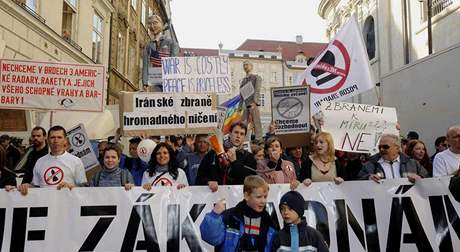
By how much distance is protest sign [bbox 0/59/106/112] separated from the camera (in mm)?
7082

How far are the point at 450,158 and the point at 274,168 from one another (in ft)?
5.98

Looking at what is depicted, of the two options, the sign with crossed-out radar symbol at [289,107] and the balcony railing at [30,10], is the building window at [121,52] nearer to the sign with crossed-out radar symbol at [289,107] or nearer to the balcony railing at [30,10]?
the balcony railing at [30,10]

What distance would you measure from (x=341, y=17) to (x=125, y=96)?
95.8ft

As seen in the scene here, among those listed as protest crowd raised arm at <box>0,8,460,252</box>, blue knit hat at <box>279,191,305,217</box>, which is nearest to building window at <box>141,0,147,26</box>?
protest crowd raised arm at <box>0,8,460,252</box>

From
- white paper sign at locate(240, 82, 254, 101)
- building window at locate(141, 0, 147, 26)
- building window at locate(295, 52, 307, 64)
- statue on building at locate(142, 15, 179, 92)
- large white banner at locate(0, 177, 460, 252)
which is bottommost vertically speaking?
large white banner at locate(0, 177, 460, 252)

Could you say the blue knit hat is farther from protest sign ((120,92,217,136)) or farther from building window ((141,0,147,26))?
building window ((141,0,147,26))

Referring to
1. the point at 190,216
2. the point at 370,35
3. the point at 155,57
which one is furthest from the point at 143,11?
the point at 190,216

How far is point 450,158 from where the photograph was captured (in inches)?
207

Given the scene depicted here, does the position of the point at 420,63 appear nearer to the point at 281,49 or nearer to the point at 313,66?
the point at 313,66

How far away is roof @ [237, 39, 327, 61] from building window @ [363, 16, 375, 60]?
1869 inches

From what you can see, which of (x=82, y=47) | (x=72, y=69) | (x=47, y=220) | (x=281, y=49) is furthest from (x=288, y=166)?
(x=281, y=49)

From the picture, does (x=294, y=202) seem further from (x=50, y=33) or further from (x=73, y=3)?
(x=73, y=3)

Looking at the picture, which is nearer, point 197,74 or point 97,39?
point 197,74

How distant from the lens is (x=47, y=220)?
5.00m
